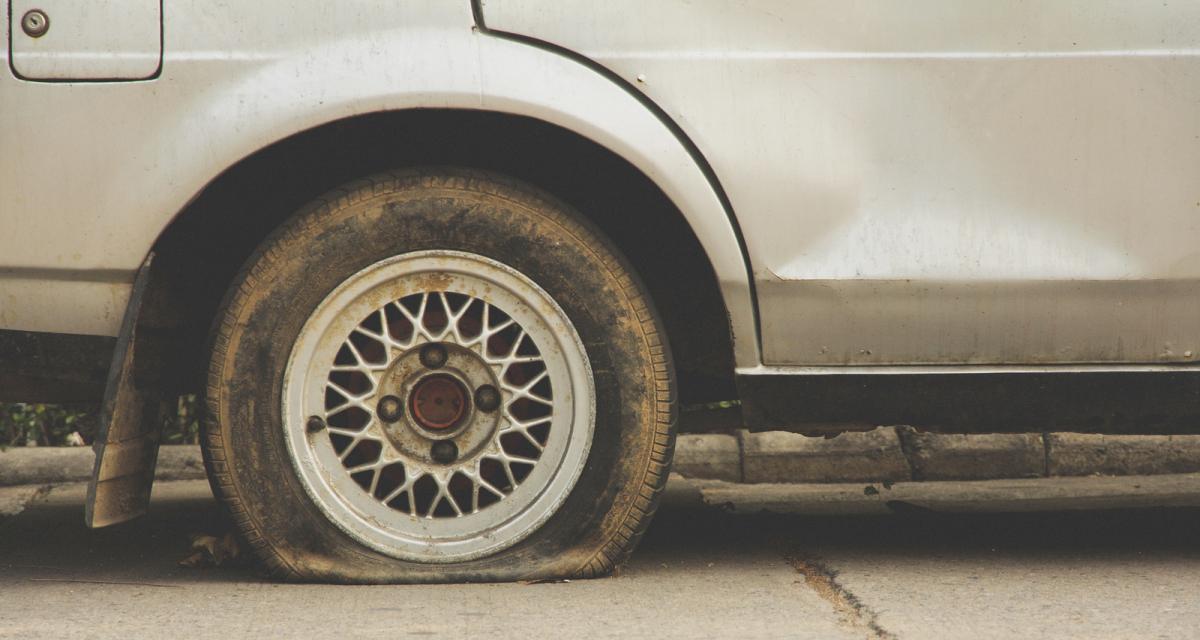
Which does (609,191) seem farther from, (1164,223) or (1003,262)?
(1164,223)

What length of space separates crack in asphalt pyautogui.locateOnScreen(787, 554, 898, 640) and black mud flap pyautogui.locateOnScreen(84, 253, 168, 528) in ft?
4.54

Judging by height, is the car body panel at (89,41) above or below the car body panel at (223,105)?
above

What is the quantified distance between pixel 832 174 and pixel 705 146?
0.26 m

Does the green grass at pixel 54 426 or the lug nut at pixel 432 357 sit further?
the green grass at pixel 54 426

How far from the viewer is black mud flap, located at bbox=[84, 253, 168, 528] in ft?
9.01

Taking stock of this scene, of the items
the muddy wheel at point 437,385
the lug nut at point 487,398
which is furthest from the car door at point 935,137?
the lug nut at point 487,398

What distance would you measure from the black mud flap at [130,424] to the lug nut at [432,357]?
542 millimetres

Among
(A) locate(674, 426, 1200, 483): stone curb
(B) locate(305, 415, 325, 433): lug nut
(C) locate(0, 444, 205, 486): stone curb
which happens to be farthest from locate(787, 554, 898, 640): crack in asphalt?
(C) locate(0, 444, 205, 486): stone curb

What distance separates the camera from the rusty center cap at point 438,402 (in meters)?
2.87

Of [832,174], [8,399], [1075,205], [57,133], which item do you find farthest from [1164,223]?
[8,399]

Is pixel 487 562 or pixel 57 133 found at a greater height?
pixel 57 133

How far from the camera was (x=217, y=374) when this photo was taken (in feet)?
9.30

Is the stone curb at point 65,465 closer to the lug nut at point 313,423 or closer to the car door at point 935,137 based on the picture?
the lug nut at point 313,423

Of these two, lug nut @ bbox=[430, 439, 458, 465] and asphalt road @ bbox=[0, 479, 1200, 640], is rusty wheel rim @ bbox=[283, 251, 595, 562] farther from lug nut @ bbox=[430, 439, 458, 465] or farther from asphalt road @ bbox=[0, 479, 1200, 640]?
asphalt road @ bbox=[0, 479, 1200, 640]
